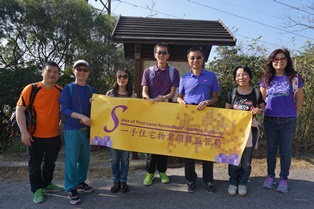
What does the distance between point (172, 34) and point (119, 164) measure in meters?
2.81

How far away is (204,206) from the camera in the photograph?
3.19 metres

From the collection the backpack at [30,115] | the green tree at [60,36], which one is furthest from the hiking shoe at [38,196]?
the green tree at [60,36]

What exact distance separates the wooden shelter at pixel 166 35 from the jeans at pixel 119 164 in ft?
5.77

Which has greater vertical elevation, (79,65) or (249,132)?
(79,65)

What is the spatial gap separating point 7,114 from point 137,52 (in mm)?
5701

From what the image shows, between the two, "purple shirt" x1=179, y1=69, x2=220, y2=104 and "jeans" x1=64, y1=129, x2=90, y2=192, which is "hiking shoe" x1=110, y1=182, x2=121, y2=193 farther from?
"purple shirt" x1=179, y1=69, x2=220, y2=104

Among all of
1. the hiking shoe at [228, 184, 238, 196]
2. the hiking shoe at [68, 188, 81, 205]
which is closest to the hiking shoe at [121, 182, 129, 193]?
the hiking shoe at [68, 188, 81, 205]

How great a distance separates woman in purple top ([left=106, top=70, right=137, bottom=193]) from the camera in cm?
351

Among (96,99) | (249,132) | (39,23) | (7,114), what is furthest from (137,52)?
(39,23)

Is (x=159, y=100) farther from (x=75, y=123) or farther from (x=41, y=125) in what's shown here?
(x=41, y=125)

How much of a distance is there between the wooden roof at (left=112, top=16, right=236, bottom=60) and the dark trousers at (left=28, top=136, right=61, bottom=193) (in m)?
2.35

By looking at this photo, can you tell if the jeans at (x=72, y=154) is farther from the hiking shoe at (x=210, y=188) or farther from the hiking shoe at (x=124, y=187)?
the hiking shoe at (x=210, y=188)

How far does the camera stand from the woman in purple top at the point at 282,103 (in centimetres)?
348

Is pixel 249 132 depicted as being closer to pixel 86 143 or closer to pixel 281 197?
pixel 281 197
